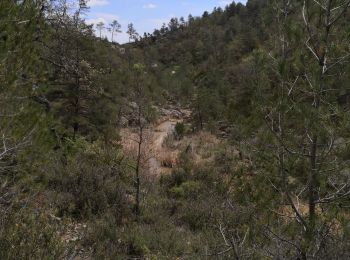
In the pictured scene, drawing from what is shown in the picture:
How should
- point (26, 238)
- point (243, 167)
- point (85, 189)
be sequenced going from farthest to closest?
point (85, 189) → point (243, 167) → point (26, 238)

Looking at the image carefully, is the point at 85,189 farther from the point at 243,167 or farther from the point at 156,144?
the point at 156,144

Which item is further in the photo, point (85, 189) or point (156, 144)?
point (156, 144)

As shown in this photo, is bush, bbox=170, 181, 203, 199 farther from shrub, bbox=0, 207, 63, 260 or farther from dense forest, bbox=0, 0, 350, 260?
shrub, bbox=0, 207, 63, 260

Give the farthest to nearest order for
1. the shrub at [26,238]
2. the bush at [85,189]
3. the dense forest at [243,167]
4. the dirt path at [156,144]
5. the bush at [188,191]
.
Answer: the dirt path at [156,144] → the bush at [188,191] → the bush at [85,189] → the shrub at [26,238] → the dense forest at [243,167]

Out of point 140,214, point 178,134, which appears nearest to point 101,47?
point 178,134

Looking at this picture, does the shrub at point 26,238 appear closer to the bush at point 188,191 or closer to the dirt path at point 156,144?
the dirt path at point 156,144

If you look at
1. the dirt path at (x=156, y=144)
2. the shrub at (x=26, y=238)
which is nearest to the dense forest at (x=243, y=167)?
the shrub at (x=26, y=238)

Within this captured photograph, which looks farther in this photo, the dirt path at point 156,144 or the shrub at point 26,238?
the dirt path at point 156,144

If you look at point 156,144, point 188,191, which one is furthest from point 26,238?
point 156,144

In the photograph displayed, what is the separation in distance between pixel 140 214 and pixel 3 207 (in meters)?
4.33

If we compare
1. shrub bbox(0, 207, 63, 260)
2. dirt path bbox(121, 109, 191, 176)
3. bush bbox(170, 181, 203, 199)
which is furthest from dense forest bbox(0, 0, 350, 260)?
dirt path bbox(121, 109, 191, 176)

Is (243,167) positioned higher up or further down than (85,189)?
higher up

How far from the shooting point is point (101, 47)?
1655 cm

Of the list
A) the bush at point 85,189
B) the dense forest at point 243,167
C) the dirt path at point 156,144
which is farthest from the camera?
the dirt path at point 156,144
